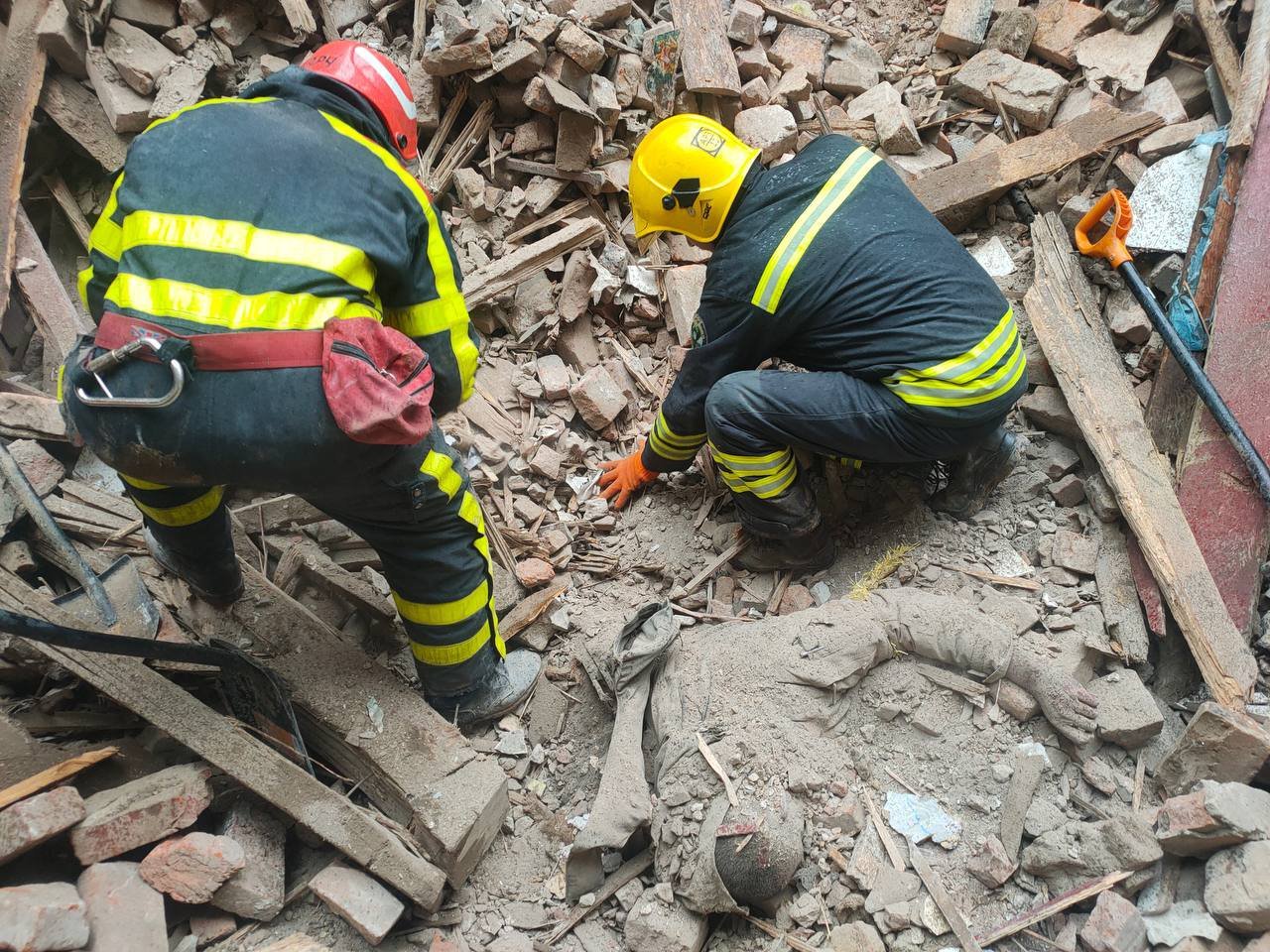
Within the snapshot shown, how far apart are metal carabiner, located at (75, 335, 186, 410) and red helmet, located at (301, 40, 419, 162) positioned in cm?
107

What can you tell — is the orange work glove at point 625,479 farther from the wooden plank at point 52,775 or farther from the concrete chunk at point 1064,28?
the concrete chunk at point 1064,28

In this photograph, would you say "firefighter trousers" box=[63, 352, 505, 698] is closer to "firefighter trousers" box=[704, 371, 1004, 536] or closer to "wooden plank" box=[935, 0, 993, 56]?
"firefighter trousers" box=[704, 371, 1004, 536]

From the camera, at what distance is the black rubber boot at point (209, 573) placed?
2953mm

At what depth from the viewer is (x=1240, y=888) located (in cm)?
224

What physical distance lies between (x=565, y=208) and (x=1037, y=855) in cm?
353

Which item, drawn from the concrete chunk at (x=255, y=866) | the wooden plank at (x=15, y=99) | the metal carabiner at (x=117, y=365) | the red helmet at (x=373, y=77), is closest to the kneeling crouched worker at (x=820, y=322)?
the red helmet at (x=373, y=77)

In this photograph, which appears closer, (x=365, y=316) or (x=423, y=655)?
(x=365, y=316)

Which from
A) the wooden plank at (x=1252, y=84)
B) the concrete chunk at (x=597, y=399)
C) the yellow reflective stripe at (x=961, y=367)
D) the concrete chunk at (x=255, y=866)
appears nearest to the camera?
the concrete chunk at (x=255, y=866)

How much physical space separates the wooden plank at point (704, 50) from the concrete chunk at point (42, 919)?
14.0ft

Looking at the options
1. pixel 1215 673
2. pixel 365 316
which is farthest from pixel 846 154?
pixel 1215 673

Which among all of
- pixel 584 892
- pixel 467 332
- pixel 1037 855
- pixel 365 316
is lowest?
pixel 584 892

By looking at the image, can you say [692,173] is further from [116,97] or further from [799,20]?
[116,97]

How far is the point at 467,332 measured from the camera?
274cm

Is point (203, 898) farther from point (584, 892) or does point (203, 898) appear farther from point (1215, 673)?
point (1215, 673)
